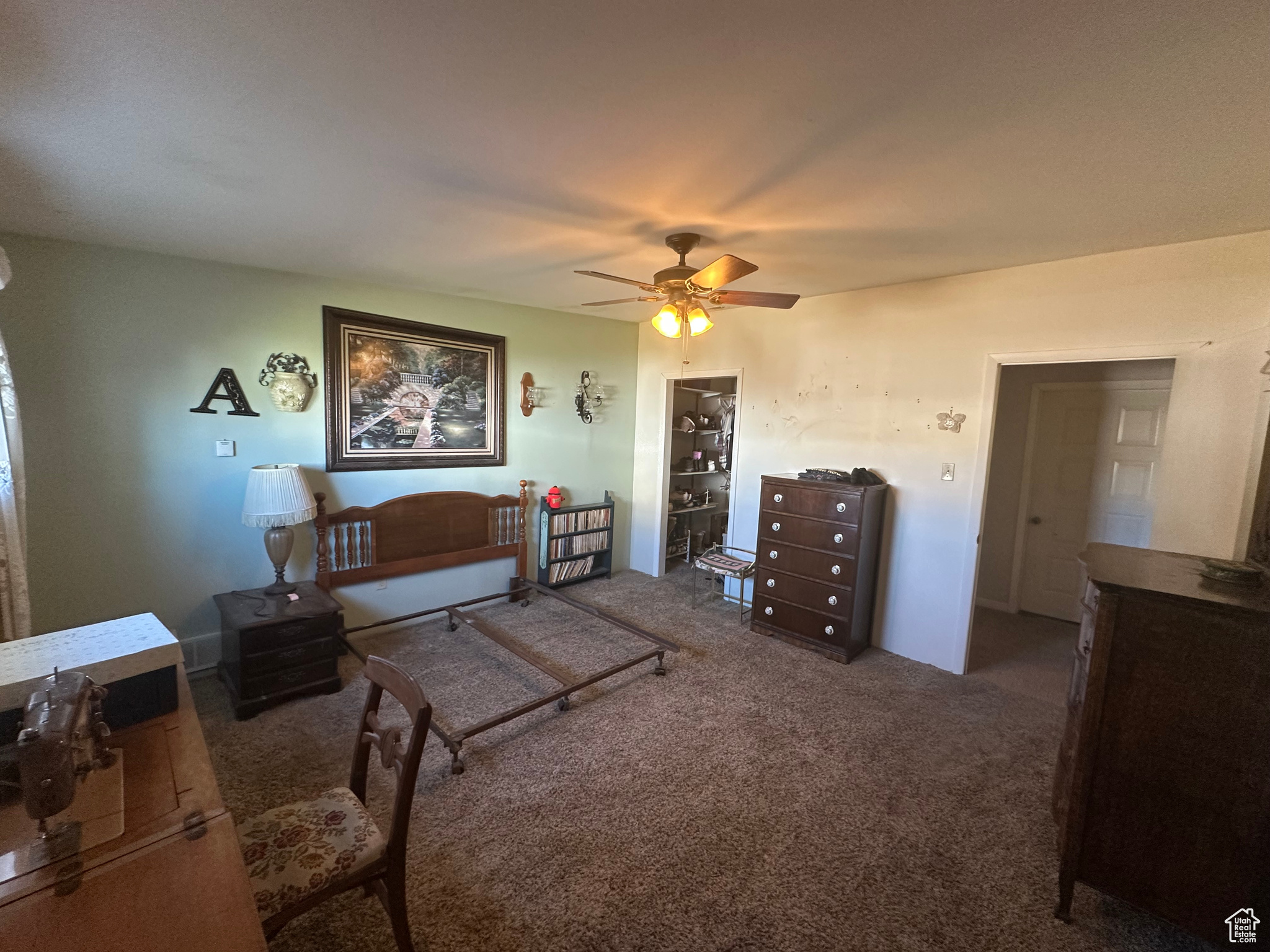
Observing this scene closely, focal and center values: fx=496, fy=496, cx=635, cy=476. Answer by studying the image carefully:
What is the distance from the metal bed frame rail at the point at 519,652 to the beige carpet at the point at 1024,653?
7.18 ft

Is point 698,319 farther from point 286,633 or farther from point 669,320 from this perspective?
point 286,633

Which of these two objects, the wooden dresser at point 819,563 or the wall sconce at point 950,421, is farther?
the wooden dresser at point 819,563

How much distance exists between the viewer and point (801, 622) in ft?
12.0

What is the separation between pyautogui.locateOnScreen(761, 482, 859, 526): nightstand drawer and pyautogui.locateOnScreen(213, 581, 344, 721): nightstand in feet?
9.74

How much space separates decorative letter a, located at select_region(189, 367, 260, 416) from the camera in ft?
9.83

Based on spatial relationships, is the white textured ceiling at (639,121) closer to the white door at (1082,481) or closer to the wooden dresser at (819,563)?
the wooden dresser at (819,563)

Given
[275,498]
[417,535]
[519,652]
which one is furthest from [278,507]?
[519,652]

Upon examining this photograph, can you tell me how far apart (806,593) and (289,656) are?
130 inches

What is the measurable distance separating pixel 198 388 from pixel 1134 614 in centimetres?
449

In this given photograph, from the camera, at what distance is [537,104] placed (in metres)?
1.47

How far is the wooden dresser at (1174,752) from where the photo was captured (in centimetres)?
140

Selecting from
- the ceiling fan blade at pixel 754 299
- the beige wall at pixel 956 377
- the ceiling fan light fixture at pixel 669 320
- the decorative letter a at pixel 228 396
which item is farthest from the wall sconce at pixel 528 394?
the ceiling fan blade at pixel 754 299

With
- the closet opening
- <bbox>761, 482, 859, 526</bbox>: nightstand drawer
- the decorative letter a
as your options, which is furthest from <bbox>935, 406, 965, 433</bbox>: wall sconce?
the decorative letter a

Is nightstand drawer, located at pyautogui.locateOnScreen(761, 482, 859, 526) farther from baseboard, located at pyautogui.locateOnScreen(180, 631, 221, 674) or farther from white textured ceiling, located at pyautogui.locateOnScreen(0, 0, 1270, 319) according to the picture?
baseboard, located at pyautogui.locateOnScreen(180, 631, 221, 674)
